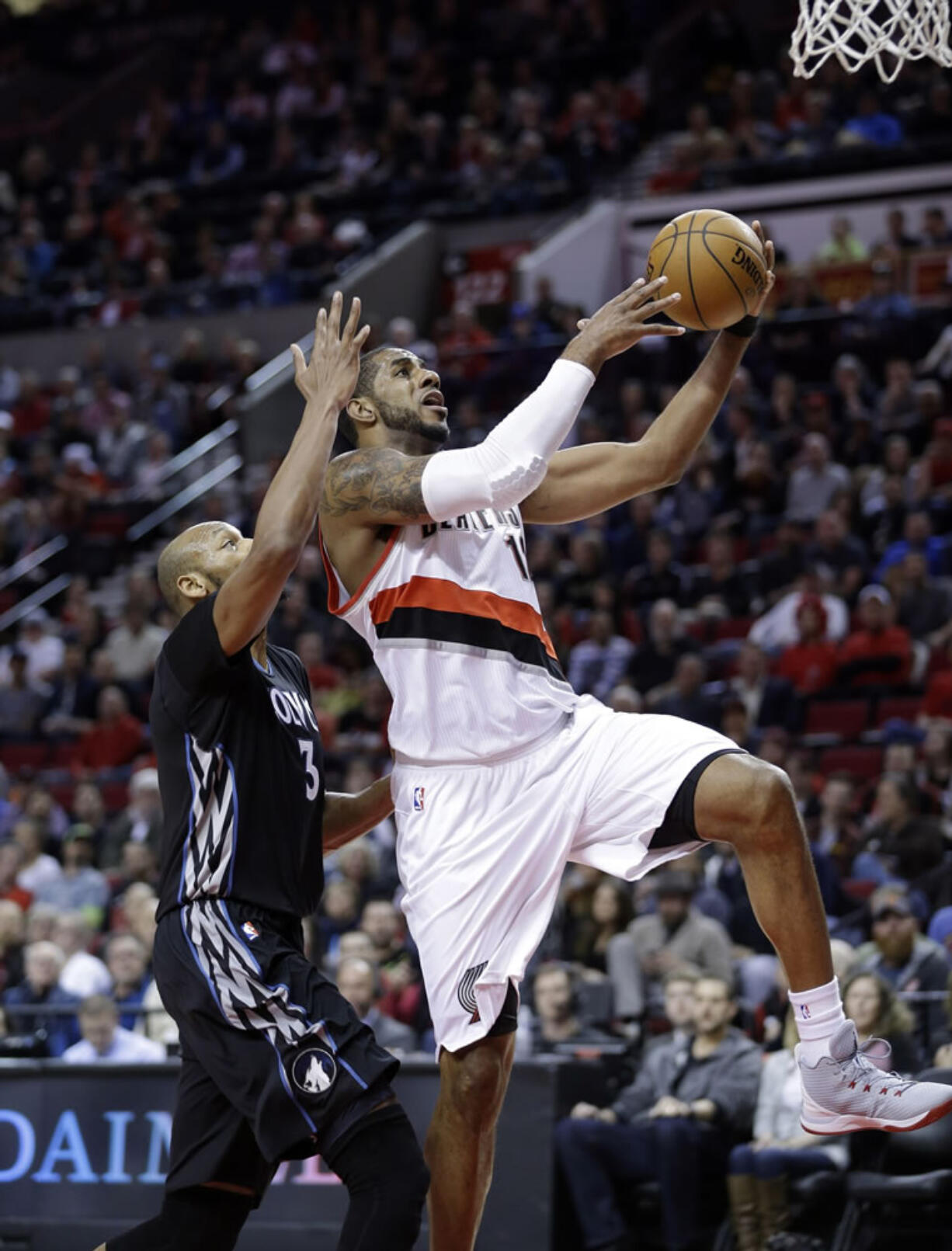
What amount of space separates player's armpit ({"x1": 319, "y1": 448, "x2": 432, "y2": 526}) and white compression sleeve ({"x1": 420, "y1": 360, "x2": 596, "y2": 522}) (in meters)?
0.06

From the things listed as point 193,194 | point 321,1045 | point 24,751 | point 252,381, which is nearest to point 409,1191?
point 321,1045

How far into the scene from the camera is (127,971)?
1102cm

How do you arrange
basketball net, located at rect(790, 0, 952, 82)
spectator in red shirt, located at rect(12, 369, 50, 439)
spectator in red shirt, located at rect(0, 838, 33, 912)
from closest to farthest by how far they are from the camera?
basketball net, located at rect(790, 0, 952, 82) < spectator in red shirt, located at rect(0, 838, 33, 912) < spectator in red shirt, located at rect(12, 369, 50, 439)

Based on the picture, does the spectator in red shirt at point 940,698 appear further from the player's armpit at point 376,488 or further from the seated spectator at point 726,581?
the player's armpit at point 376,488

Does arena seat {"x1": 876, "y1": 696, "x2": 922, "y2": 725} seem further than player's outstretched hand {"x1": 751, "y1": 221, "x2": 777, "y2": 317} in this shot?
Yes

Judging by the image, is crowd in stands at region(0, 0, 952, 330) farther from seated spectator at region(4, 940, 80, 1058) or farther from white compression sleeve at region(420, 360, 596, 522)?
white compression sleeve at region(420, 360, 596, 522)

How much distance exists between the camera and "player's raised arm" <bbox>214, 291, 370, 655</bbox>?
15.0 ft


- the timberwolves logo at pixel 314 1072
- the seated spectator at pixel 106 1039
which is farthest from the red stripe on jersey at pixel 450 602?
the seated spectator at pixel 106 1039

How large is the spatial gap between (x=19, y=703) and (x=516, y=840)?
12567 mm

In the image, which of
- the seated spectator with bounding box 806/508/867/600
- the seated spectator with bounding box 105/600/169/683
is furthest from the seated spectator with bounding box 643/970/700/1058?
the seated spectator with bounding box 105/600/169/683

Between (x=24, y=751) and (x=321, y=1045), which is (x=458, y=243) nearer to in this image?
(x=24, y=751)

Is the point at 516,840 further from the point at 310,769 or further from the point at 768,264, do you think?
the point at 768,264

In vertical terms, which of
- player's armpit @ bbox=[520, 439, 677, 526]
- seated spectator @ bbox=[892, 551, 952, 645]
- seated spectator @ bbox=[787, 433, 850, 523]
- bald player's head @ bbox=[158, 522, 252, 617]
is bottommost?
seated spectator @ bbox=[892, 551, 952, 645]

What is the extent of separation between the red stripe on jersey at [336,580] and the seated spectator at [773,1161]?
3920mm
